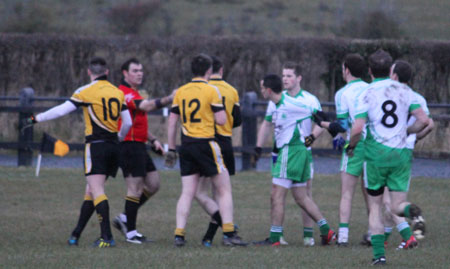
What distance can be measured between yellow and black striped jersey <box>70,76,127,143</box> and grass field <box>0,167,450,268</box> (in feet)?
4.11

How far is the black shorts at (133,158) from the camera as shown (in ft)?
31.8

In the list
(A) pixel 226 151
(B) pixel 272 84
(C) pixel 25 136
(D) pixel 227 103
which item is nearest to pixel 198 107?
(D) pixel 227 103

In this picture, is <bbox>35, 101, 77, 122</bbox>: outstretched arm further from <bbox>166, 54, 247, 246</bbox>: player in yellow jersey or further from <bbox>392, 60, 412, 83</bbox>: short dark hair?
<bbox>392, 60, 412, 83</bbox>: short dark hair

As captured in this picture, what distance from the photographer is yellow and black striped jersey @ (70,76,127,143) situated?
29.9 ft

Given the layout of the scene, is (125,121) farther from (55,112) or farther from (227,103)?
(227,103)

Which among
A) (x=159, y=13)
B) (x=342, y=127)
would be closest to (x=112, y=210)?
(x=342, y=127)

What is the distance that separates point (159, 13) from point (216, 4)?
6.31 m

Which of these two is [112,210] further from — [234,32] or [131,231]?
[234,32]

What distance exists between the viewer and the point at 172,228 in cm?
1094

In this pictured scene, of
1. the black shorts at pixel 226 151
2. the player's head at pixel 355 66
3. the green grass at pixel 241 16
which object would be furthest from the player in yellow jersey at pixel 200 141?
the green grass at pixel 241 16

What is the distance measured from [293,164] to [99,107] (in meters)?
2.26

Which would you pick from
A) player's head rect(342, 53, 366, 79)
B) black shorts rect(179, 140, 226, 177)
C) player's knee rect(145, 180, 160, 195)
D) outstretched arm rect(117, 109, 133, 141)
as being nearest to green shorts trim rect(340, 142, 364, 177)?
player's head rect(342, 53, 366, 79)

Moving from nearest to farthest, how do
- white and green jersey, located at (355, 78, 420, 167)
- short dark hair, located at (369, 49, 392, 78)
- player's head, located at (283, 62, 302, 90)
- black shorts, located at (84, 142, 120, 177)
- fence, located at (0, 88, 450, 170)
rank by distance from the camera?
1. white and green jersey, located at (355, 78, 420, 167)
2. short dark hair, located at (369, 49, 392, 78)
3. black shorts, located at (84, 142, 120, 177)
4. player's head, located at (283, 62, 302, 90)
5. fence, located at (0, 88, 450, 170)

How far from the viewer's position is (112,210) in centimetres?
1249
